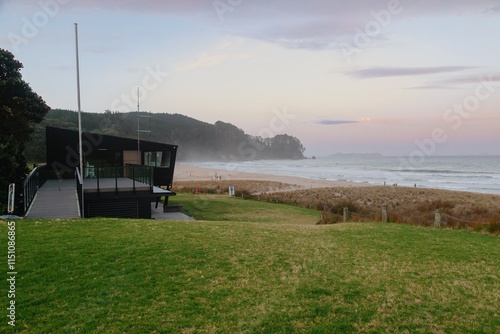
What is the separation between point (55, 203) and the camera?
1666 centimetres

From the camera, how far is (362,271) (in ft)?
28.4

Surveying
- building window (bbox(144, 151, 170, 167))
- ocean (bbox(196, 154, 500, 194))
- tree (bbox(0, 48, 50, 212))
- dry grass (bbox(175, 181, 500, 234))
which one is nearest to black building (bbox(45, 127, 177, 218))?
building window (bbox(144, 151, 170, 167))

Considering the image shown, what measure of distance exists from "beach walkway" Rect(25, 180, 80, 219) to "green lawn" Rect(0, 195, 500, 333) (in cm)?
291

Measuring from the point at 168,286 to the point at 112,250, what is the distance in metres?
2.59

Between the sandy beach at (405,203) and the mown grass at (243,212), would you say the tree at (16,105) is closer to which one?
the mown grass at (243,212)

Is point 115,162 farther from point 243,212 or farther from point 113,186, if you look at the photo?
point 243,212

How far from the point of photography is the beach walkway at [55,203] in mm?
14805

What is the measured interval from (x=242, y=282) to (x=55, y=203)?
12397mm

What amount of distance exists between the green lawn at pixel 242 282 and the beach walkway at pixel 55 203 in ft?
9.54

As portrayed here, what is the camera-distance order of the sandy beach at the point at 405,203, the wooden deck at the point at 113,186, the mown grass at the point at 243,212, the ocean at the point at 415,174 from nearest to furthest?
the sandy beach at the point at 405,203, the wooden deck at the point at 113,186, the mown grass at the point at 243,212, the ocean at the point at 415,174

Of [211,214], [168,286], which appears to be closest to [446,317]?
[168,286]

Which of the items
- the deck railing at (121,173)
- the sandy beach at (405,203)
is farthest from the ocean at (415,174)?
the deck railing at (121,173)

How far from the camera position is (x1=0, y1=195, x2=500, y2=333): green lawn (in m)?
6.08

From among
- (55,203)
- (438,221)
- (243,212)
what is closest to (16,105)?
(55,203)
